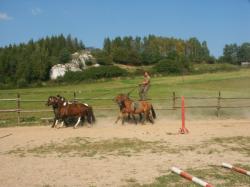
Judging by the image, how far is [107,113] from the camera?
73.8 ft

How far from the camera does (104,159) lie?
10.7 metres

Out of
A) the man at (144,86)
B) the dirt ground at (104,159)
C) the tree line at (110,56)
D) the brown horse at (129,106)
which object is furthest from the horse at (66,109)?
the tree line at (110,56)

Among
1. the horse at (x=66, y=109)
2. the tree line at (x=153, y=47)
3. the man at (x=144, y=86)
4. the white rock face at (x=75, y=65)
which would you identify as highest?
the tree line at (x=153, y=47)

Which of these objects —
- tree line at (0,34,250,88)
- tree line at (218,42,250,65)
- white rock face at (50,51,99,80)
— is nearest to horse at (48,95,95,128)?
tree line at (0,34,250,88)

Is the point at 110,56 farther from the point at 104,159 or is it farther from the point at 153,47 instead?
the point at 104,159

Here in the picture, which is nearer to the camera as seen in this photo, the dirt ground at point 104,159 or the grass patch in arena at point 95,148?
the dirt ground at point 104,159

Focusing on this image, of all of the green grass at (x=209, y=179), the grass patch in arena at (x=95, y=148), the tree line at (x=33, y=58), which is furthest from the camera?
the tree line at (x=33, y=58)

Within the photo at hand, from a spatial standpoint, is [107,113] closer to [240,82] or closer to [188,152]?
[188,152]

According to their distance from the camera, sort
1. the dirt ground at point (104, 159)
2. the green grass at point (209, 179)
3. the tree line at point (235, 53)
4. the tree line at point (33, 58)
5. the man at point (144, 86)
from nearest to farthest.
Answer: the green grass at point (209, 179)
the dirt ground at point (104, 159)
the man at point (144, 86)
the tree line at point (33, 58)
the tree line at point (235, 53)

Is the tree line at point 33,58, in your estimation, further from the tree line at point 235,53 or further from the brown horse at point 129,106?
the brown horse at point 129,106

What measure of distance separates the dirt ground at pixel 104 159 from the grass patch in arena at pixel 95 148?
255 mm

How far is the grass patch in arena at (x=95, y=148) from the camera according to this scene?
11.5 meters

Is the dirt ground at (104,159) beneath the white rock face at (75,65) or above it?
beneath

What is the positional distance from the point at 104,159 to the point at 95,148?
170cm
